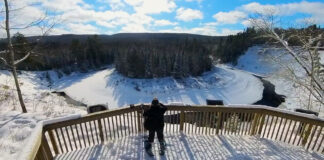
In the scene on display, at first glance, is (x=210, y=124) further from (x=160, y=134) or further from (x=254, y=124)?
(x=160, y=134)

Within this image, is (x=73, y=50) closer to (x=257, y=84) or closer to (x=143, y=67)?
(x=143, y=67)

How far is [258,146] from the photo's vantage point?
20.0 feet

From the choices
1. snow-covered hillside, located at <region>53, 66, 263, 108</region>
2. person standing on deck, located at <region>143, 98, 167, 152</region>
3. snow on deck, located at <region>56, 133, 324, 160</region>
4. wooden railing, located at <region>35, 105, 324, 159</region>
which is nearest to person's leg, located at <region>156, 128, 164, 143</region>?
person standing on deck, located at <region>143, 98, 167, 152</region>

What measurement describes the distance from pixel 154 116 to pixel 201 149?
1.61 m

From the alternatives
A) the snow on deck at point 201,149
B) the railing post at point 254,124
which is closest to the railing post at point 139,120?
the snow on deck at point 201,149

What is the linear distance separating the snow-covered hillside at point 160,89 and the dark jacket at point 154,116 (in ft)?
88.6

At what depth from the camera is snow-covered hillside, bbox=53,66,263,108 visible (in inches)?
1380

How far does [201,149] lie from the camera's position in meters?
5.86

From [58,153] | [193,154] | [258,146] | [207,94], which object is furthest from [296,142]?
[207,94]

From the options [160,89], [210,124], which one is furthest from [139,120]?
[160,89]

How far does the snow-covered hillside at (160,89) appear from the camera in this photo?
35062mm

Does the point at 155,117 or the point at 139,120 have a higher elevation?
the point at 155,117

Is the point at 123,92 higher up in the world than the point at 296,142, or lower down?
lower down

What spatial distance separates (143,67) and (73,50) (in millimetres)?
23017
